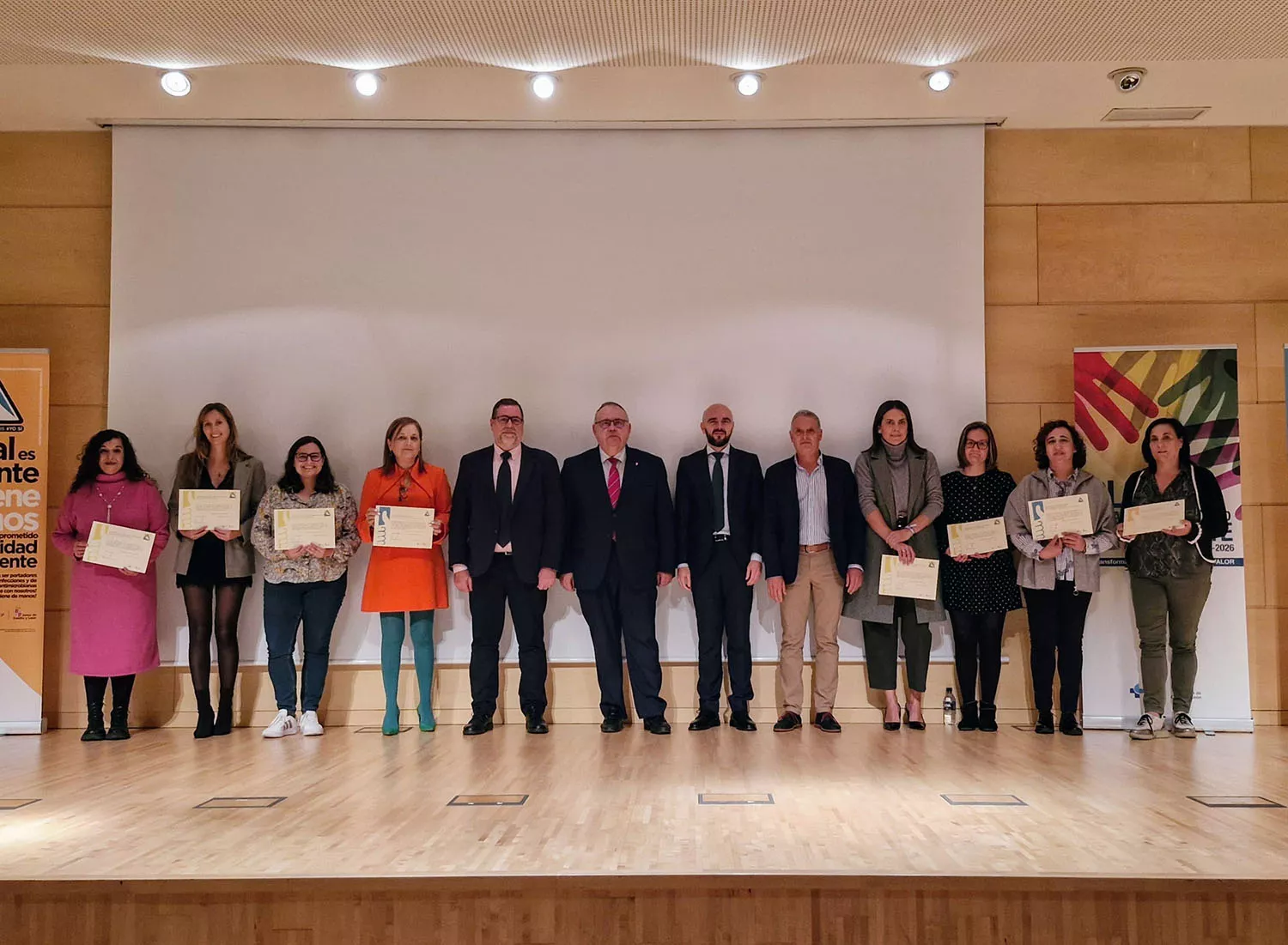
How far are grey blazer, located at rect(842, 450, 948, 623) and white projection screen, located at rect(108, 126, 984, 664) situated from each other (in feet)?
1.30

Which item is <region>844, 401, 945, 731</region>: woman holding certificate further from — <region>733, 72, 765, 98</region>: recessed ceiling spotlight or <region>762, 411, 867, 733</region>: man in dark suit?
<region>733, 72, 765, 98</region>: recessed ceiling spotlight

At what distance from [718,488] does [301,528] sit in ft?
6.99

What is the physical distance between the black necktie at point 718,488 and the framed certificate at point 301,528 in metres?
1.96

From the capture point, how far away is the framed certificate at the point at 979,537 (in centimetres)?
542

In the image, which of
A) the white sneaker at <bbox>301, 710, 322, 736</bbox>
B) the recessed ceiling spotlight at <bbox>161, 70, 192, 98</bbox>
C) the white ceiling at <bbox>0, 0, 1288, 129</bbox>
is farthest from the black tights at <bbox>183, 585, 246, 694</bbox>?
the white ceiling at <bbox>0, 0, 1288, 129</bbox>

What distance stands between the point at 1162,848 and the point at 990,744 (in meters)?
1.98

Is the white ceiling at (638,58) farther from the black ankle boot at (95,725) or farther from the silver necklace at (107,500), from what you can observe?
the black ankle boot at (95,725)

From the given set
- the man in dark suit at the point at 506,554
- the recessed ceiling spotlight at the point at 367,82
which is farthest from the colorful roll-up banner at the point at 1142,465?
the recessed ceiling spotlight at the point at 367,82

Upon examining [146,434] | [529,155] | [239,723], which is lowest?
[239,723]

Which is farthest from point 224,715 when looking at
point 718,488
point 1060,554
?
point 1060,554

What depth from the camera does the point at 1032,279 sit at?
6133 millimetres

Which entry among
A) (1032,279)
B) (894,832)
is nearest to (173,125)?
(1032,279)

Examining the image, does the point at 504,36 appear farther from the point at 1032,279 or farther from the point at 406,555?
the point at 1032,279

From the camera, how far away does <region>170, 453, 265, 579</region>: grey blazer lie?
5.59 metres
